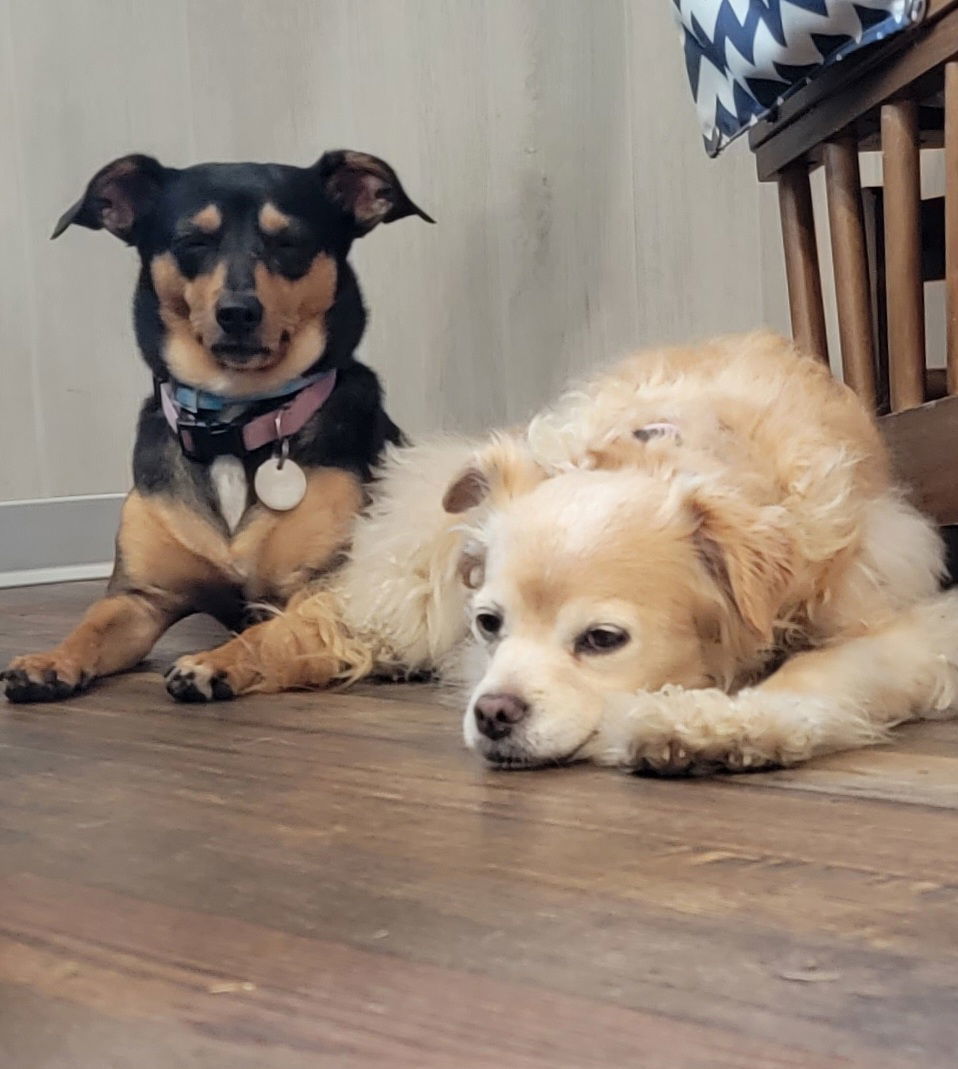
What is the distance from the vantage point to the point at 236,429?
6.27ft

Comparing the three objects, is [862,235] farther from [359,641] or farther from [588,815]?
[588,815]

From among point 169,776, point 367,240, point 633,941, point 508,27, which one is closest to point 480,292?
point 367,240

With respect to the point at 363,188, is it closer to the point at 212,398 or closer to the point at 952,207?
the point at 212,398

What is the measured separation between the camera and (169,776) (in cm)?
124

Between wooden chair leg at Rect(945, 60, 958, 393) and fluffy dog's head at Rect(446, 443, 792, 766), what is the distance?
411 millimetres

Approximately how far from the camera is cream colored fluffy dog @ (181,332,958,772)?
119 centimetres

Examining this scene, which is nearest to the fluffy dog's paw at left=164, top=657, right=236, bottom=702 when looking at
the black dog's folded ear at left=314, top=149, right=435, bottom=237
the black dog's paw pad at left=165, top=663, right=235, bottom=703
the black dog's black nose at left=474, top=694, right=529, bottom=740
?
the black dog's paw pad at left=165, top=663, right=235, bottom=703

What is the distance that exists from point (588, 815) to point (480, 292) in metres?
2.24

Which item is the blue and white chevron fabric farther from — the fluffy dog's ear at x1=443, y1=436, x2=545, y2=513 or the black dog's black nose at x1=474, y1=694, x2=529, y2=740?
the black dog's black nose at x1=474, y1=694, x2=529, y2=740

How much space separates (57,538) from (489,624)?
2.03 metres

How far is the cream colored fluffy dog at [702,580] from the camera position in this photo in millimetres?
1193

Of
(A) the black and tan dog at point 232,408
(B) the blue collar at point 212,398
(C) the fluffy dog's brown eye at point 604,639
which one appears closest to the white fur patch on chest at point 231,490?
(A) the black and tan dog at point 232,408

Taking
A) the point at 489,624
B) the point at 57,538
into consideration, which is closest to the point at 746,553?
the point at 489,624

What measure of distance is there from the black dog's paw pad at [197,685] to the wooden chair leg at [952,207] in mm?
951
